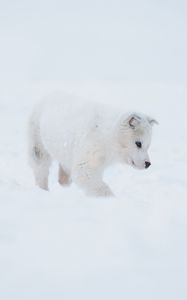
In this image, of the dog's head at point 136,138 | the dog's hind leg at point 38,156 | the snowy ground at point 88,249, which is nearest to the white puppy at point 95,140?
the dog's head at point 136,138

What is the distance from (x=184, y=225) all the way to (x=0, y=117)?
58.4 ft

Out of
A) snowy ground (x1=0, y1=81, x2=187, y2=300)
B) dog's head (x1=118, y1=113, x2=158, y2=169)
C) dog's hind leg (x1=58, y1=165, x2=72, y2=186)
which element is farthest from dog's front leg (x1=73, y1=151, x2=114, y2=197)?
snowy ground (x1=0, y1=81, x2=187, y2=300)

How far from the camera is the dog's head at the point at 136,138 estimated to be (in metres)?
6.62

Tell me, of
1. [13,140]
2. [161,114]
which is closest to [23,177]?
[13,140]

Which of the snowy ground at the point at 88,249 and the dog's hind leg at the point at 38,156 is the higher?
the dog's hind leg at the point at 38,156

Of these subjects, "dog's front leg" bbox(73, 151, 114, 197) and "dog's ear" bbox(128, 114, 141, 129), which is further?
"dog's front leg" bbox(73, 151, 114, 197)

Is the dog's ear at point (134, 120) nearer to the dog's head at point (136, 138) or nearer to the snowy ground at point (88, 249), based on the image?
the dog's head at point (136, 138)

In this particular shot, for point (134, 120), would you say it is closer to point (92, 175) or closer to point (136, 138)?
point (136, 138)

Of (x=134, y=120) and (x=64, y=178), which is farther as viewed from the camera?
(x=64, y=178)

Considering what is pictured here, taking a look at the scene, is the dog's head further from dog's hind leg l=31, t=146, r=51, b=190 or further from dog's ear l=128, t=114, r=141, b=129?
dog's hind leg l=31, t=146, r=51, b=190

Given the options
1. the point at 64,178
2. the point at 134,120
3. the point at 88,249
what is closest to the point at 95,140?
the point at 134,120

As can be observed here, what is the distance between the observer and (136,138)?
665 cm

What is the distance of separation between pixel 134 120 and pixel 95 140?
0.49m

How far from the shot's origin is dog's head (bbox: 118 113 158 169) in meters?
6.62
